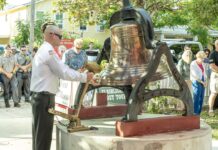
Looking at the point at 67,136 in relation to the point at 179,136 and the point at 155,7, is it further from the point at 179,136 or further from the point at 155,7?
the point at 155,7

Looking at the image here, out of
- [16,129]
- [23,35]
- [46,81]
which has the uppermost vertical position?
[23,35]

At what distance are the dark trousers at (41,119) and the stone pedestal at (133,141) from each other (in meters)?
0.24

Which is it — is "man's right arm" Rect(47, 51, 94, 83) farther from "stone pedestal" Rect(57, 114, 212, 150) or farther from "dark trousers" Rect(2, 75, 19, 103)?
"dark trousers" Rect(2, 75, 19, 103)

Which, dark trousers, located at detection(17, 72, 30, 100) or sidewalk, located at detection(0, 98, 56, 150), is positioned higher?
dark trousers, located at detection(17, 72, 30, 100)

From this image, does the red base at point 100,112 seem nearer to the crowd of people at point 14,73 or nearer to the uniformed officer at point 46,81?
the uniformed officer at point 46,81

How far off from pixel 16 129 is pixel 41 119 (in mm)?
4662

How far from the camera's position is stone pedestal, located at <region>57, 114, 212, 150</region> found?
4.96 meters

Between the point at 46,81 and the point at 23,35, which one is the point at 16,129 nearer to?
the point at 46,81

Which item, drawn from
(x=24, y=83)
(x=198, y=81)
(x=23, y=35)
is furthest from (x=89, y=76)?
(x=23, y=35)

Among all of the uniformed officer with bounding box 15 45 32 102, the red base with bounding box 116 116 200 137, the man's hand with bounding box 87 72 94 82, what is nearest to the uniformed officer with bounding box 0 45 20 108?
the uniformed officer with bounding box 15 45 32 102

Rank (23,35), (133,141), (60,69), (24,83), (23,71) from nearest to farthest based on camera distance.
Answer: (133,141) → (60,69) → (23,71) → (24,83) → (23,35)

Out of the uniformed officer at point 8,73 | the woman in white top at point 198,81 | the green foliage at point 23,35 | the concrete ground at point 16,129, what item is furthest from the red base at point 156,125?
the green foliage at point 23,35

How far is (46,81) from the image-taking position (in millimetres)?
5367

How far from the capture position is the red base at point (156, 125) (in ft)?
16.6
